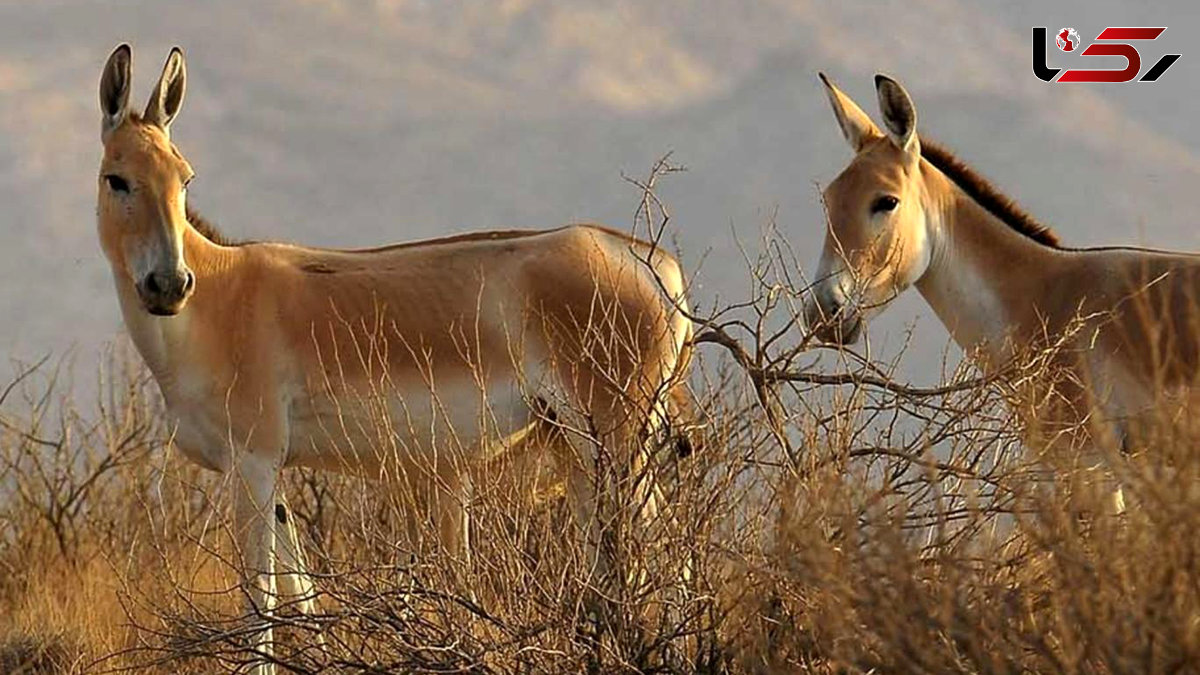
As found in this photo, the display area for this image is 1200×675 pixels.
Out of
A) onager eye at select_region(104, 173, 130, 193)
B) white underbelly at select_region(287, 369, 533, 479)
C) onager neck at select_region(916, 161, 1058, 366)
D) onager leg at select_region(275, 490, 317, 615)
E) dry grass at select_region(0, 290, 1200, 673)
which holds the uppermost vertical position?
onager eye at select_region(104, 173, 130, 193)

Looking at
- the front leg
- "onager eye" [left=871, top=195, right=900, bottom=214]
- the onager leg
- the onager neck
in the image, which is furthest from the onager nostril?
the onager neck

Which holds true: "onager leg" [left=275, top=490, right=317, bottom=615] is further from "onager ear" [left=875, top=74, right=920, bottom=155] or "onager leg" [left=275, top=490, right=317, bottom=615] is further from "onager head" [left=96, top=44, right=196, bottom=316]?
"onager ear" [left=875, top=74, right=920, bottom=155]

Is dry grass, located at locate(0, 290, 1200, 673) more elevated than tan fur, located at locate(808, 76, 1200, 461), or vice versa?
tan fur, located at locate(808, 76, 1200, 461)

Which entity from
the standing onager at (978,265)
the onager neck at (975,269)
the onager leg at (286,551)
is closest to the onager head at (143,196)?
the onager leg at (286,551)

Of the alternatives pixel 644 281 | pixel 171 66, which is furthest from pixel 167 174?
pixel 644 281

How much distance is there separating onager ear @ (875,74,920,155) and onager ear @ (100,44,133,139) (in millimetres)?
3211

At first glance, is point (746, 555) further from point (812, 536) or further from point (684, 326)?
point (684, 326)

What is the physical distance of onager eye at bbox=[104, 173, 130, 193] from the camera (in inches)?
300

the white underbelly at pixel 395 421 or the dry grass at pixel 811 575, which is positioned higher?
the white underbelly at pixel 395 421

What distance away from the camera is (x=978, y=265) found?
27.3 feet

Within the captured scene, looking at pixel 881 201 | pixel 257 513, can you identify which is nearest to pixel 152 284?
pixel 257 513

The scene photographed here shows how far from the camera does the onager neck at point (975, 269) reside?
321 inches

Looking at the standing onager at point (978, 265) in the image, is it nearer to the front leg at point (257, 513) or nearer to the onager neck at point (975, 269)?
the onager neck at point (975, 269)

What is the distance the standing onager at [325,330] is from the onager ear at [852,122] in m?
0.99
